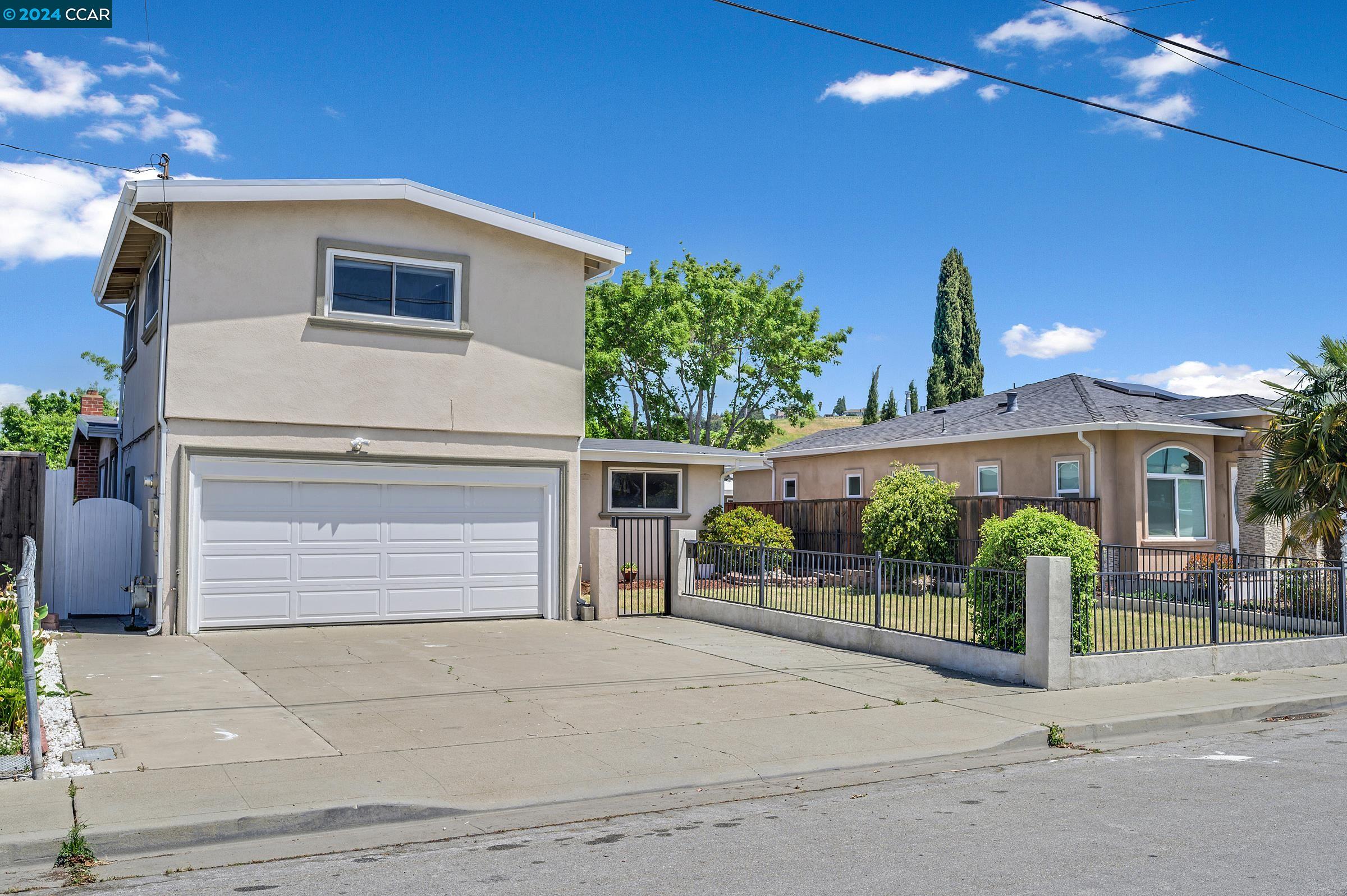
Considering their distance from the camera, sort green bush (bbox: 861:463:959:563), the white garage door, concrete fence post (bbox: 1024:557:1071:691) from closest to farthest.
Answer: concrete fence post (bbox: 1024:557:1071:691)
the white garage door
green bush (bbox: 861:463:959:563)

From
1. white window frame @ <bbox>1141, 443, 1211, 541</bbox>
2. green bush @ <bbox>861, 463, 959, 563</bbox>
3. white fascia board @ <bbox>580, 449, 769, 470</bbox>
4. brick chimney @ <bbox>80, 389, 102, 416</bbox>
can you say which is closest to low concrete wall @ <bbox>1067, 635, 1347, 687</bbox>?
green bush @ <bbox>861, 463, 959, 563</bbox>

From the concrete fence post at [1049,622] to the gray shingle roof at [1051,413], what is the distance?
35.5 ft

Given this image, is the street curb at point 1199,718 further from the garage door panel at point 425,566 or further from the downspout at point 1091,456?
the downspout at point 1091,456

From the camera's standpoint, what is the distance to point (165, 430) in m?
14.2

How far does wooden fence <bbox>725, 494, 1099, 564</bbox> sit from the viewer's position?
20.3m

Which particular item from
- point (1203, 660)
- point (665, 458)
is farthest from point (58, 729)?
point (665, 458)

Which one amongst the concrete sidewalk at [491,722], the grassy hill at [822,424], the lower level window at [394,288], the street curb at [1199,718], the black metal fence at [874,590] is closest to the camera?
the concrete sidewalk at [491,722]

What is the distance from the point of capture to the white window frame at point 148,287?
1468 cm

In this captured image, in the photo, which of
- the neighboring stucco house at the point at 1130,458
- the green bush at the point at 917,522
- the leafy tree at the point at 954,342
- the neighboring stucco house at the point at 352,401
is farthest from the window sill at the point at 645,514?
the leafy tree at the point at 954,342

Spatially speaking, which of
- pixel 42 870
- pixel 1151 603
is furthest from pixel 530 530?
pixel 42 870

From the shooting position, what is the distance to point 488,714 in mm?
9578

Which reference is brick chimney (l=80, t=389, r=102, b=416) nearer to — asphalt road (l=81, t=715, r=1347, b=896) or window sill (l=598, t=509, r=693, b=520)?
window sill (l=598, t=509, r=693, b=520)

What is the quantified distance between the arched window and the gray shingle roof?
31.4 inches

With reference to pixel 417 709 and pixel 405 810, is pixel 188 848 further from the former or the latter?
pixel 417 709
